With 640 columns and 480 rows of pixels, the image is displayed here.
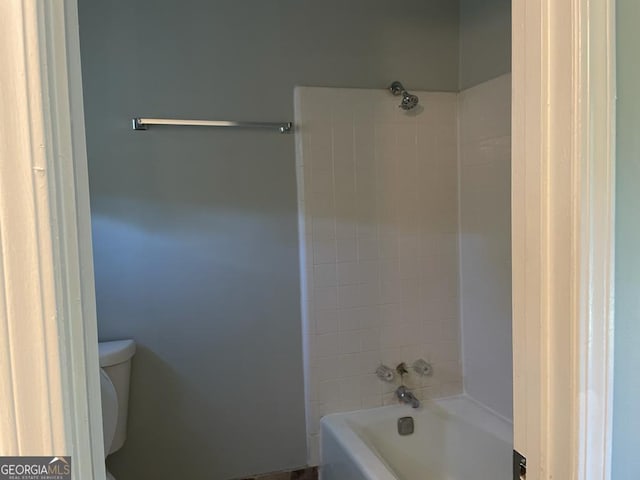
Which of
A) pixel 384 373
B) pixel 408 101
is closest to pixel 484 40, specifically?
pixel 408 101

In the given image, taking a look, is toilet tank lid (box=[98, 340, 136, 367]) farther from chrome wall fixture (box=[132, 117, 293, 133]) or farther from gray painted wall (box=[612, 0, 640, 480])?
gray painted wall (box=[612, 0, 640, 480])

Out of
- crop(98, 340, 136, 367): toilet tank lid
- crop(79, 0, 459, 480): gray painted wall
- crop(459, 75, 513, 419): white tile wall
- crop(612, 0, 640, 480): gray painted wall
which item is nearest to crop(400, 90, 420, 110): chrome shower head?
crop(79, 0, 459, 480): gray painted wall

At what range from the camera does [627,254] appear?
75cm

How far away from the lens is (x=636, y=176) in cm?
75

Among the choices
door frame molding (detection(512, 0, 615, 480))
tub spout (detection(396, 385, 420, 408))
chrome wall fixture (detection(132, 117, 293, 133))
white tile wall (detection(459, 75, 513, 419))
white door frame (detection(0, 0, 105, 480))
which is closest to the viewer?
white door frame (detection(0, 0, 105, 480))

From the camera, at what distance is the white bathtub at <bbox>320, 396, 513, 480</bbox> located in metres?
2.08

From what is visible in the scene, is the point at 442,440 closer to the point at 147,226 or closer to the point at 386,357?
the point at 386,357

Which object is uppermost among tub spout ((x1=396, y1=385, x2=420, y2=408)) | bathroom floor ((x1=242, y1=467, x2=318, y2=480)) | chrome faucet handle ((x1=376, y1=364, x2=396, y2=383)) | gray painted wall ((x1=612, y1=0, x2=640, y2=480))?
gray painted wall ((x1=612, y1=0, x2=640, y2=480))

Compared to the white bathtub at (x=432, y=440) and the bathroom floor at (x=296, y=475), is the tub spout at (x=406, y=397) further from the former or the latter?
the bathroom floor at (x=296, y=475)

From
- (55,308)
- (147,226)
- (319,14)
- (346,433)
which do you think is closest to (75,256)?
(55,308)

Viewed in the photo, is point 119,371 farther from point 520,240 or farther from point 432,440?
point 520,240

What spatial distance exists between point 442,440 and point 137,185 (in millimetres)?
1874

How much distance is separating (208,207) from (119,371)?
2.52 ft

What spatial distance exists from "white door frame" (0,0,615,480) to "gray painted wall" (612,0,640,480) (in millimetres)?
32
